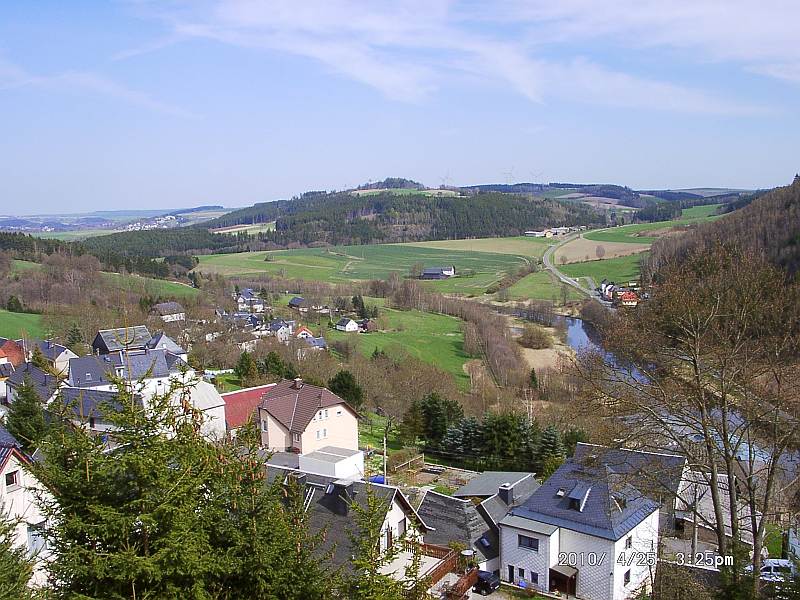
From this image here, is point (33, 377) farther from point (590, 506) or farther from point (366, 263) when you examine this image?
point (366, 263)

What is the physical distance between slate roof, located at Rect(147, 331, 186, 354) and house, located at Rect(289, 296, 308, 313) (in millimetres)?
23170

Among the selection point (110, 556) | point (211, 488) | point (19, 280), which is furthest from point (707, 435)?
point (19, 280)

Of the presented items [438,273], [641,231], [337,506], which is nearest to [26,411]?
[337,506]

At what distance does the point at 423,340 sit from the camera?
4803 cm

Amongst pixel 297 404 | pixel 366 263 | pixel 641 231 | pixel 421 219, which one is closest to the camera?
pixel 297 404

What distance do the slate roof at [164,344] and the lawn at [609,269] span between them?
45.0 m

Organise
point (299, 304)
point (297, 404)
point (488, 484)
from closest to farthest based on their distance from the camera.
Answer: point (488, 484) < point (297, 404) < point (299, 304)

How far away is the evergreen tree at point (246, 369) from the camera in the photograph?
33.4 metres

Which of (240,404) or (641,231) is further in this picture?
(641,231)

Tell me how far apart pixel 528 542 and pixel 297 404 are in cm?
1188

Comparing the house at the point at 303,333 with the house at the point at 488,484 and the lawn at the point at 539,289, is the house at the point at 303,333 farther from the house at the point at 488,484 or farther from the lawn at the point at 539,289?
the house at the point at 488,484

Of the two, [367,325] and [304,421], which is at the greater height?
[304,421]

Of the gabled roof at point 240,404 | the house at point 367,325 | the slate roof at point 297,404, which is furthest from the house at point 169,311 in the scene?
the slate roof at point 297,404

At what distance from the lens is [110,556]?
5469mm
